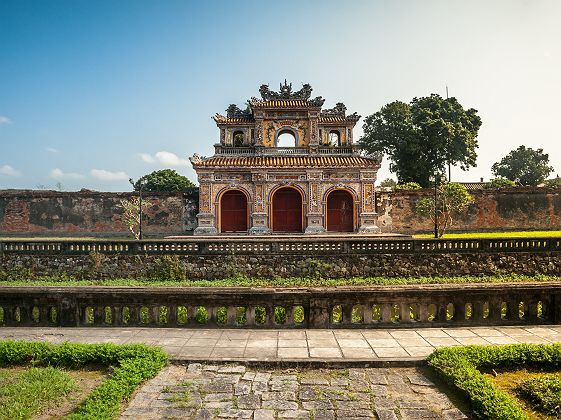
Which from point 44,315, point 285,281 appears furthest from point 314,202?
point 44,315

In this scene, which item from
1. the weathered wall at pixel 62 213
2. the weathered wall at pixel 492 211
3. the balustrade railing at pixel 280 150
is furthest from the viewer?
the weathered wall at pixel 492 211

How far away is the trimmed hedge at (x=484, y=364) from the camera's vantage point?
3377 mm

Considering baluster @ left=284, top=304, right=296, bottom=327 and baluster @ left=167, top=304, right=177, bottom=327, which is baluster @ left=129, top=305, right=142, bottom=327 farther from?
baluster @ left=284, top=304, right=296, bottom=327

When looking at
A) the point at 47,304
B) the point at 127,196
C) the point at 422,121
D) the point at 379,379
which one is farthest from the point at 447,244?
the point at 422,121

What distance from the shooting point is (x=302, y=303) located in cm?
598

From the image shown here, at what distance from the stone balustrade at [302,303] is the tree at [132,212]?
19.4 meters

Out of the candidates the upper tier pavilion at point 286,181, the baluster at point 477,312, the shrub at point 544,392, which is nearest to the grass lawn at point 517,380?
the shrub at point 544,392

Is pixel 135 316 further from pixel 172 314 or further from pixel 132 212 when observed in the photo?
pixel 132 212

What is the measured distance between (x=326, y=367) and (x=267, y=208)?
733 inches

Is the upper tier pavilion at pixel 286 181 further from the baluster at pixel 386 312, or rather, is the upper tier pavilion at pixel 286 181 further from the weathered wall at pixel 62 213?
the baluster at pixel 386 312

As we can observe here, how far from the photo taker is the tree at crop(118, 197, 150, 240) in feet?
80.7

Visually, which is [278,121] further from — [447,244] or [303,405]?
[303,405]

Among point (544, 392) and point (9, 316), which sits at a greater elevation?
point (9, 316)

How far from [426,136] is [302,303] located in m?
34.3
